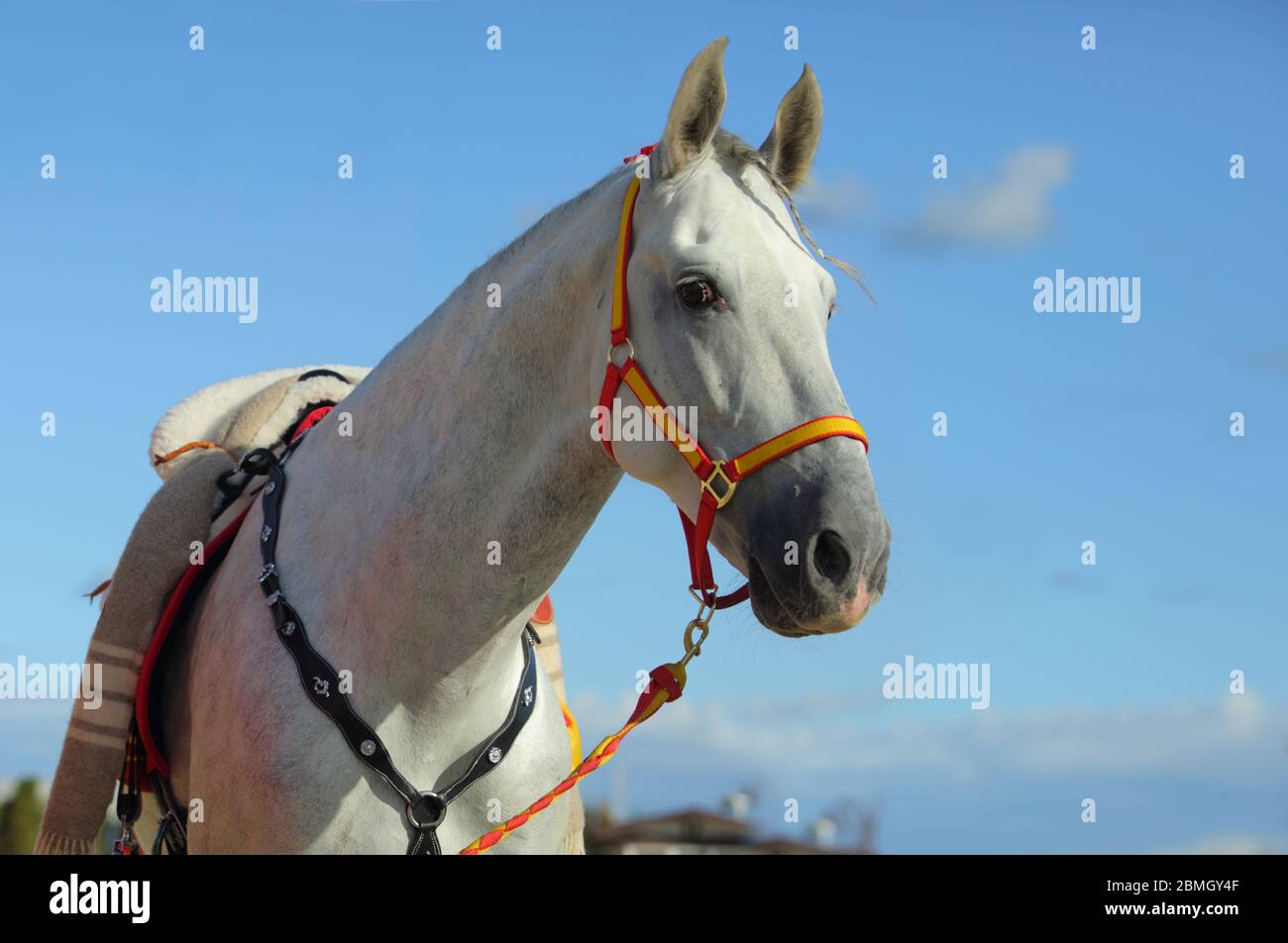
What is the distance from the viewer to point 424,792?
4.54m

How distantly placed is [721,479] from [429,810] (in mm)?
1585

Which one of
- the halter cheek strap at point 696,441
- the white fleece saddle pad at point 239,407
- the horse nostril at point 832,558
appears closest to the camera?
the horse nostril at point 832,558

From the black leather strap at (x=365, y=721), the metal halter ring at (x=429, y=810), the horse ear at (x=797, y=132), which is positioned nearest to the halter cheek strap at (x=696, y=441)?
the horse ear at (x=797, y=132)

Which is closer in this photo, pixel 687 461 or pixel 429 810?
pixel 687 461

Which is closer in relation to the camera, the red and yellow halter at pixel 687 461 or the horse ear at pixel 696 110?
the red and yellow halter at pixel 687 461

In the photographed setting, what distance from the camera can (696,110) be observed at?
14.6 feet

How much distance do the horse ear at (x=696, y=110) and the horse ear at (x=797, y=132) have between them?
0.45 metres

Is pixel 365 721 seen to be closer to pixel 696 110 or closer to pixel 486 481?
pixel 486 481

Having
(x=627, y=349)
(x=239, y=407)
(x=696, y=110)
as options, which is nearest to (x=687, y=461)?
(x=627, y=349)

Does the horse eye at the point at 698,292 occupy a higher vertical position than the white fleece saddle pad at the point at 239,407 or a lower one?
lower

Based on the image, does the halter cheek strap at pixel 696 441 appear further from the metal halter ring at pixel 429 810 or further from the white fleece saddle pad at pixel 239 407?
the white fleece saddle pad at pixel 239 407

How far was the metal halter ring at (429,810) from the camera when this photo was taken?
4.50m

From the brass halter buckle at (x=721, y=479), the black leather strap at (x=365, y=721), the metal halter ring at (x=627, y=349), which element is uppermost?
the metal halter ring at (x=627, y=349)
